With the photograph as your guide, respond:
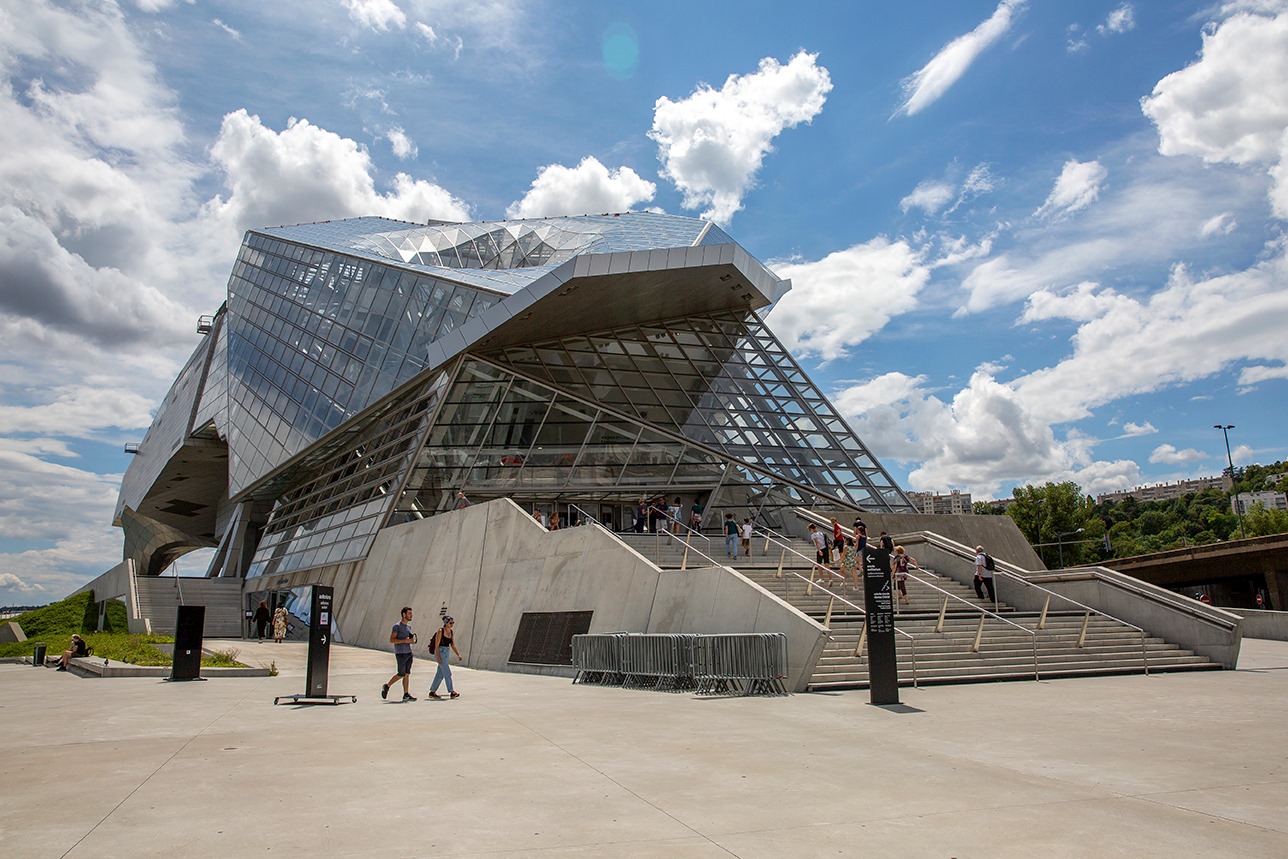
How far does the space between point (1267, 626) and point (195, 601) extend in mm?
38328

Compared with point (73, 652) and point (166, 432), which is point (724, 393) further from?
point (166, 432)

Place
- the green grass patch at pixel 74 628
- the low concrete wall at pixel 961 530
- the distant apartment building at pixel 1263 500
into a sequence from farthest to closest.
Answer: the distant apartment building at pixel 1263 500 < the low concrete wall at pixel 961 530 < the green grass patch at pixel 74 628

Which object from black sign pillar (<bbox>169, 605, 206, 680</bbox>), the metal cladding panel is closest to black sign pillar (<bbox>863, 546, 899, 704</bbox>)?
black sign pillar (<bbox>169, 605, 206, 680</bbox>)

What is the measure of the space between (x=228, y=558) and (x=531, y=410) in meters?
23.2

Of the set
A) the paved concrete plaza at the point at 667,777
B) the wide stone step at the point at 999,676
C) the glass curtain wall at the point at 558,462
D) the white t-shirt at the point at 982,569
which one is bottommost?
the paved concrete plaza at the point at 667,777

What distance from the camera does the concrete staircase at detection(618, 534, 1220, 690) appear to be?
14203 millimetres

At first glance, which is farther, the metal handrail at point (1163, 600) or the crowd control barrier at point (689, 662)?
the metal handrail at point (1163, 600)

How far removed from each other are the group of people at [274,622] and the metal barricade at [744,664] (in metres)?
20.2

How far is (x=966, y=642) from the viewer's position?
1563 cm

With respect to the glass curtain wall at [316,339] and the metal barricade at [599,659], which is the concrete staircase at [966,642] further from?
the glass curtain wall at [316,339]

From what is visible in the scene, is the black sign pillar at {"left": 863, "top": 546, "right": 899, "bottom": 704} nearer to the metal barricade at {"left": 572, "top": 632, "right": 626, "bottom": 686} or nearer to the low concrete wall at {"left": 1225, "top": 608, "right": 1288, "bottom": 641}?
the metal barricade at {"left": 572, "top": 632, "right": 626, "bottom": 686}

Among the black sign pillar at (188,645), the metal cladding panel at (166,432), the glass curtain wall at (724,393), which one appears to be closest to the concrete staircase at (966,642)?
the black sign pillar at (188,645)

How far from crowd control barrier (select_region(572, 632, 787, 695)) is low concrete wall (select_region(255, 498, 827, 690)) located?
1.77 ft

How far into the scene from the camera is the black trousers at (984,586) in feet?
63.8
